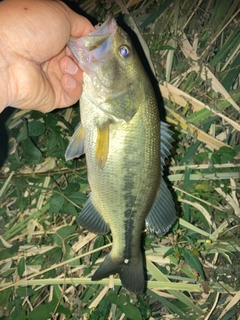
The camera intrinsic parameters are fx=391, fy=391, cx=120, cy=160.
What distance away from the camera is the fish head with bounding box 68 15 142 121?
172 centimetres

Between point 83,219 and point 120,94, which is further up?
point 120,94

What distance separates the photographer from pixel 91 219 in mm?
2078

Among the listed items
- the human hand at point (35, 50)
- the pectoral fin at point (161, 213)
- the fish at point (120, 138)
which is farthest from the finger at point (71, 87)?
the pectoral fin at point (161, 213)

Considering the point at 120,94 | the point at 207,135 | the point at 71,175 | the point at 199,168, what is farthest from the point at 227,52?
the point at 71,175

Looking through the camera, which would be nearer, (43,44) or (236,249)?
(43,44)

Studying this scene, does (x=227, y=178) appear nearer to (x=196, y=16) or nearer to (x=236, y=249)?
(x=236, y=249)

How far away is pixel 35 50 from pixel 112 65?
0.36 m

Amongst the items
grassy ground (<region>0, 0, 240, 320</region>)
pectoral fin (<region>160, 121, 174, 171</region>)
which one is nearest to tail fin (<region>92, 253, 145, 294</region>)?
grassy ground (<region>0, 0, 240, 320</region>)

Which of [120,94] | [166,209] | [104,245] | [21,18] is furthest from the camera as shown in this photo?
[104,245]

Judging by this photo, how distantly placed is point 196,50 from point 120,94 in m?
1.12

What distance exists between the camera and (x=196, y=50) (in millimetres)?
2713

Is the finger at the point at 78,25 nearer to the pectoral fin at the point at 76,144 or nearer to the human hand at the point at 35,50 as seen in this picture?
the human hand at the point at 35,50

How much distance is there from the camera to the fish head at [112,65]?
172cm

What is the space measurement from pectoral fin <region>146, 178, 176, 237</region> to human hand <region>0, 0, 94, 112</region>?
0.67 metres
